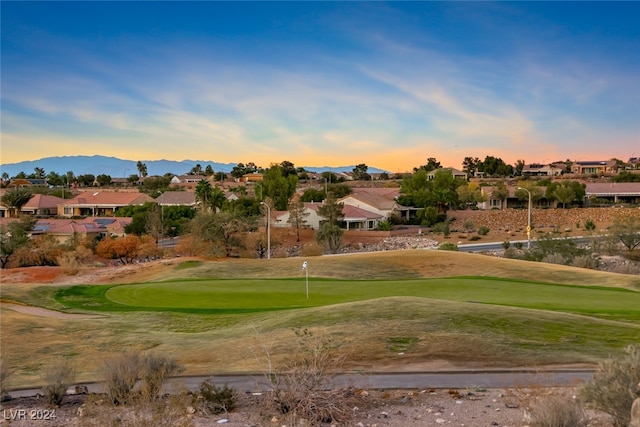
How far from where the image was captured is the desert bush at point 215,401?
12.0 m

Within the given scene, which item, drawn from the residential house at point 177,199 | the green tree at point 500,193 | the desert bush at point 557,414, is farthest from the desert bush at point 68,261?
the green tree at point 500,193

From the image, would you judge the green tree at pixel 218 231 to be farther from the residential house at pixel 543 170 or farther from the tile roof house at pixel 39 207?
the residential house at pixel 543 170

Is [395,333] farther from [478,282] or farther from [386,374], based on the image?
[478,282]

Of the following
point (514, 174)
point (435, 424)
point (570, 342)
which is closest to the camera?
point (435, 424)

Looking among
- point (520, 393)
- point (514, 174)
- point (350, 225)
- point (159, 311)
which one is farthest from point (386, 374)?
point (514, 174)

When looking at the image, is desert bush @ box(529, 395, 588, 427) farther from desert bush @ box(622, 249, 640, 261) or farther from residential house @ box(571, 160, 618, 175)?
residential house @ box(571, 160, 618, 175)

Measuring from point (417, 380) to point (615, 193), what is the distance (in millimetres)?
112242

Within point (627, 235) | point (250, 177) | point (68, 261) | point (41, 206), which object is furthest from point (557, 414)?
point (250, 177)

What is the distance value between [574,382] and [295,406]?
18.2 feet

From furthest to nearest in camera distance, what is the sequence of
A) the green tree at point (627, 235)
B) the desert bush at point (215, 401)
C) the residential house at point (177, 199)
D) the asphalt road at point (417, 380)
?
the residential house at point (177, 199)
the green tree at point (627, 235)
the asphalt road at point (417, 380)
the desert bush at point (215, 401)

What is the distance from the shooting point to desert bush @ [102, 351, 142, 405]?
12.5m

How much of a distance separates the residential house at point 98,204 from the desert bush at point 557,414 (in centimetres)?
10533

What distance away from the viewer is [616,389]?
32.4ft

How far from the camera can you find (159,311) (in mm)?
25969
